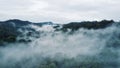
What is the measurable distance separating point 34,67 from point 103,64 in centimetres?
1184

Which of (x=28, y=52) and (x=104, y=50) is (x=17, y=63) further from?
(x=104, y=50)

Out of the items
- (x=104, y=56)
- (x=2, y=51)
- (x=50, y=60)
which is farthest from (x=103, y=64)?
(x=2, y=51)

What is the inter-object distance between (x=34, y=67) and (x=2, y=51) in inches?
664

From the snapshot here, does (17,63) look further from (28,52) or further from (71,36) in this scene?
(71,36)

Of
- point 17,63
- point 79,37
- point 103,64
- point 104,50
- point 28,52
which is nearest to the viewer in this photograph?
point 103,64

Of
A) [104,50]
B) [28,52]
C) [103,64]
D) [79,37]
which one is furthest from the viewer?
[79,37]

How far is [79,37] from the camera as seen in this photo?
253ft

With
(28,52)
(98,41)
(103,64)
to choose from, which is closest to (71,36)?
(98,41)

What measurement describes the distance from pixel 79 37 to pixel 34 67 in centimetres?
2778

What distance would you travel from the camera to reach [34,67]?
51469mm

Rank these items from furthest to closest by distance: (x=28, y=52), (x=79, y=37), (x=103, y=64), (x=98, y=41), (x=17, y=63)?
(x=79, y=37)
(x=98, y=41)
(x=28, y=52)
(x=17, y=63)
(x=103, y=64)

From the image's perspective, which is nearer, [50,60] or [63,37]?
[50,60]

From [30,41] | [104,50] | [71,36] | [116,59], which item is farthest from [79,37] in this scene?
[116,59]

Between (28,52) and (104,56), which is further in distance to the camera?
(28,52)
